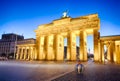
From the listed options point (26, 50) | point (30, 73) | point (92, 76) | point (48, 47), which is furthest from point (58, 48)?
point (92, 76)

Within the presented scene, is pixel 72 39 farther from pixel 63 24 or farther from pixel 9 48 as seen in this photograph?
pixel 9 48

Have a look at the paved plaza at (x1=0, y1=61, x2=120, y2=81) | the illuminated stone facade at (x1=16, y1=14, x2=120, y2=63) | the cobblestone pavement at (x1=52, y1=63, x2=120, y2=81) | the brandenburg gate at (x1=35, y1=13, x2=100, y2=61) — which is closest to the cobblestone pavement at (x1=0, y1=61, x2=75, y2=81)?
the paved plaza at (x1=0, y1=61, x2=120, y2=81)

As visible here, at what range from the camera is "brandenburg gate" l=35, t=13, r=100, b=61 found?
32594 mm

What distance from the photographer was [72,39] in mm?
36438

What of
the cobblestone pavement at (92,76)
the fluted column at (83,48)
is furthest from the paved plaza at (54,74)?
the fluted column at (83,48)

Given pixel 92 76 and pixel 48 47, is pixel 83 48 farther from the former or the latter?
pixel 92 76

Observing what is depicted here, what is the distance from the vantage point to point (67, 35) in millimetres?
37531

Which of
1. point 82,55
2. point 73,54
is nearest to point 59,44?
point 73,54

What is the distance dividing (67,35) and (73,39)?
2.39m

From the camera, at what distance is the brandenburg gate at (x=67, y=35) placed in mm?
32594

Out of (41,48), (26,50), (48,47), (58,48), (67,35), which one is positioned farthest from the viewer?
(26,50)

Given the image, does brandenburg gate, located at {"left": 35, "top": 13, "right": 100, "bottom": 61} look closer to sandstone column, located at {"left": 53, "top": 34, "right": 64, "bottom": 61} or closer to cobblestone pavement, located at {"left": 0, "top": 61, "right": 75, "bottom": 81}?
sandstone column, located at {"left": 53, "top": 34, "right": 64, "bottom": 61}

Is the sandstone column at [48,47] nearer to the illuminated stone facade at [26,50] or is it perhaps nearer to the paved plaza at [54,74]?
the illuminated stone facade at [26,50]

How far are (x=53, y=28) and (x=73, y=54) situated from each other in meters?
11.9
